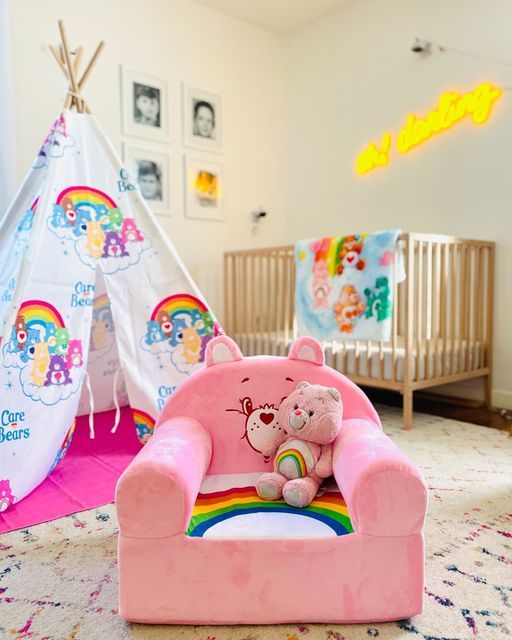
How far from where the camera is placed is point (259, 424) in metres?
1.57

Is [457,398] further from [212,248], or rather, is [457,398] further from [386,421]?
[212,248]

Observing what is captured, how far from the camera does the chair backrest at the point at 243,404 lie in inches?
61.7

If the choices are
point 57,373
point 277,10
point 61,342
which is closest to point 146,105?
point 277,10

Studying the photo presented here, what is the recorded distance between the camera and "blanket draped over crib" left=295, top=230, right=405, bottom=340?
292 cm

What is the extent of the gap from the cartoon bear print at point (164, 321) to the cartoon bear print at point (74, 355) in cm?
39

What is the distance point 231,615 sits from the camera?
1212 mm

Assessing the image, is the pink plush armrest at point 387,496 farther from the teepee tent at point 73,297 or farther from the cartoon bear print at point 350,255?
the cartoon bear print at point 350,255

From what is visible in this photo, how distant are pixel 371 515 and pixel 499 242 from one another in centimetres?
259

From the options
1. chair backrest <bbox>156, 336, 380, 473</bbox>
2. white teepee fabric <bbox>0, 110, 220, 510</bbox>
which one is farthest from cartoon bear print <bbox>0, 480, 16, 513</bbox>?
chair backrest <bbox>156, 336, 380, 473</bbox>

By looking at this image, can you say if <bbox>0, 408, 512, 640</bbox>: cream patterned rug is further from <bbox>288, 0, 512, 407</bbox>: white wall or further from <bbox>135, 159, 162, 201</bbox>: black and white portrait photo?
<bbox>135, 159, 162, 201</bbox>: black and white portrait photo

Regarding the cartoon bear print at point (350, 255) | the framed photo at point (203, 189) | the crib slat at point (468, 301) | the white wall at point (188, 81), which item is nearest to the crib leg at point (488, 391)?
the crib slat at point (468, 301)

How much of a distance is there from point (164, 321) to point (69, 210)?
24.2 inches

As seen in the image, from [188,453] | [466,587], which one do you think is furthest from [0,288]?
[466,587]

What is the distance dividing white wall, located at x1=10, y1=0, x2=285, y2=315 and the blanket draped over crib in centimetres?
111
